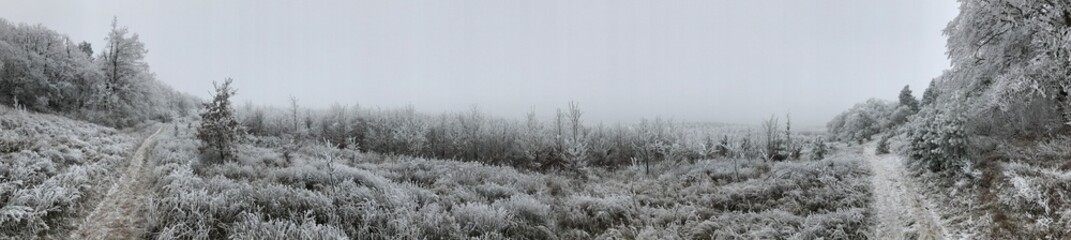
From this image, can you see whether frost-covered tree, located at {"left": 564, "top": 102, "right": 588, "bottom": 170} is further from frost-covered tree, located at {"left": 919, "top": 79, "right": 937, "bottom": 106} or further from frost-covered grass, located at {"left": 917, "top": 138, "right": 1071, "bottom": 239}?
frost-covered tree, located at {"left": 919, "top": 79, "right": 937, "bottom": 106}

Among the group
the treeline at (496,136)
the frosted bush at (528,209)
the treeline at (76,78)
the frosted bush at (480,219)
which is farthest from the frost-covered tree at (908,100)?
the treeline at (76,78)

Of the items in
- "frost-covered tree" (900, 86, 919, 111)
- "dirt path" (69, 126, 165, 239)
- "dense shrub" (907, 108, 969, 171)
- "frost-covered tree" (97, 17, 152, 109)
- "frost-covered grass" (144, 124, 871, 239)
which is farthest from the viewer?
"frost-covered tree" (900, 86, 919, 111)

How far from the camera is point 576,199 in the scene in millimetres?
18219

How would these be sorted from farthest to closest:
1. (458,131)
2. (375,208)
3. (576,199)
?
(458,131) → (576,199) → (375,208)

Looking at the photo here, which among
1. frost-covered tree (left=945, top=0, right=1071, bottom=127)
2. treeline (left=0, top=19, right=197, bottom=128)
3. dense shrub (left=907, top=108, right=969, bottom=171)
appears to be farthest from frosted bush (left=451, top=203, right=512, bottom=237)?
treeline (left=0, top=19, right=197, bottom=128)

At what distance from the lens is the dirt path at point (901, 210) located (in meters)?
12.9

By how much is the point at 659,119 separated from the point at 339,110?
38.5 meters

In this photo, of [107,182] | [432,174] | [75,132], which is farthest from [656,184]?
[75,132]

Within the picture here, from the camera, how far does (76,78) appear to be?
3581 centimetres

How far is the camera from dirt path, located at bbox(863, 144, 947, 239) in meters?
12.9

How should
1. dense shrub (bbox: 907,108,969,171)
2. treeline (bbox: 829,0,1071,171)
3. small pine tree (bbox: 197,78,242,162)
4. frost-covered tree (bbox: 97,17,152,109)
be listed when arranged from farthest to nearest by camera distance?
frost-covered tree (bbox: 97,17,152,109)
small pine tree (bbox: 197,78,242,162)
dense shrub (bbox: 907,108,969,171)
treeline (bbox: 829,0,1071,171)

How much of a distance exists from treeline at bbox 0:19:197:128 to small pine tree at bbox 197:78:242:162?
50.7 ft

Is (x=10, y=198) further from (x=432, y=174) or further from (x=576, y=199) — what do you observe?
(x=576, y=199)

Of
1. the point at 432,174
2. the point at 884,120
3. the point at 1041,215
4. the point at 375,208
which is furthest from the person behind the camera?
the point at 884,120
